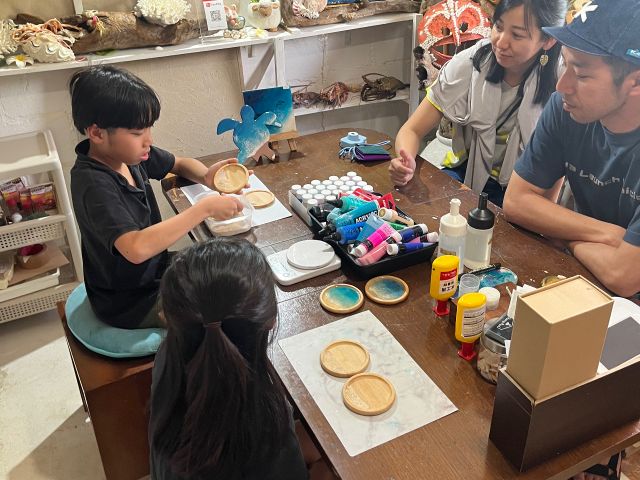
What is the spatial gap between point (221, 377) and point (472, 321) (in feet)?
1.63

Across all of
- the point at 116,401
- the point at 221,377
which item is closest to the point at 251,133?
the point at 116,401

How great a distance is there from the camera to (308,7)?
2.72 metres

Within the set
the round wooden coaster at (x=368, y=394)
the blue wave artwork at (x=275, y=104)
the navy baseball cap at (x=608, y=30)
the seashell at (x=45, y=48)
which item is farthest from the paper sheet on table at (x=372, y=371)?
the seashell at (x=45, y=48)

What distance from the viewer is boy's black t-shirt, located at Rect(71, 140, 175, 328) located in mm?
1373

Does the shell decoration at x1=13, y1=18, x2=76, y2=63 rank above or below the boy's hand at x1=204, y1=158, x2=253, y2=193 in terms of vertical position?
above

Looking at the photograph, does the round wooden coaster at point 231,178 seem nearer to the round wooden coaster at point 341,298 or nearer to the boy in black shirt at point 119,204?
the boy in black shirt at point 119,204

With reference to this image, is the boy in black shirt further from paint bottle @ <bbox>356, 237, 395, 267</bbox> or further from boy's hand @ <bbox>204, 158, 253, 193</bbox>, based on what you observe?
A: paint bottle @ <bbox>356, 237, 395, 267</bbox>

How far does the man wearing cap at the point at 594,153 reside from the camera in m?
1.30

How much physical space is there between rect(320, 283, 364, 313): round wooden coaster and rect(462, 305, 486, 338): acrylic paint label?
0.86ft

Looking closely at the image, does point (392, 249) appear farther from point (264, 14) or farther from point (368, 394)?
point (264, 14)

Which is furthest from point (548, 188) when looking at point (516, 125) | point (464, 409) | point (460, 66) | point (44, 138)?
point (44, 138)

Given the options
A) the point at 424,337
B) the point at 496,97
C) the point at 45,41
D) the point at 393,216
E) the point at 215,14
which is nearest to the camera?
the point at 424,337

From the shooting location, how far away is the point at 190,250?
0.97m

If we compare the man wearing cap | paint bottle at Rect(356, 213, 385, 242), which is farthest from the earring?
paint bottle at Rect(356, 213, 385, 242)
